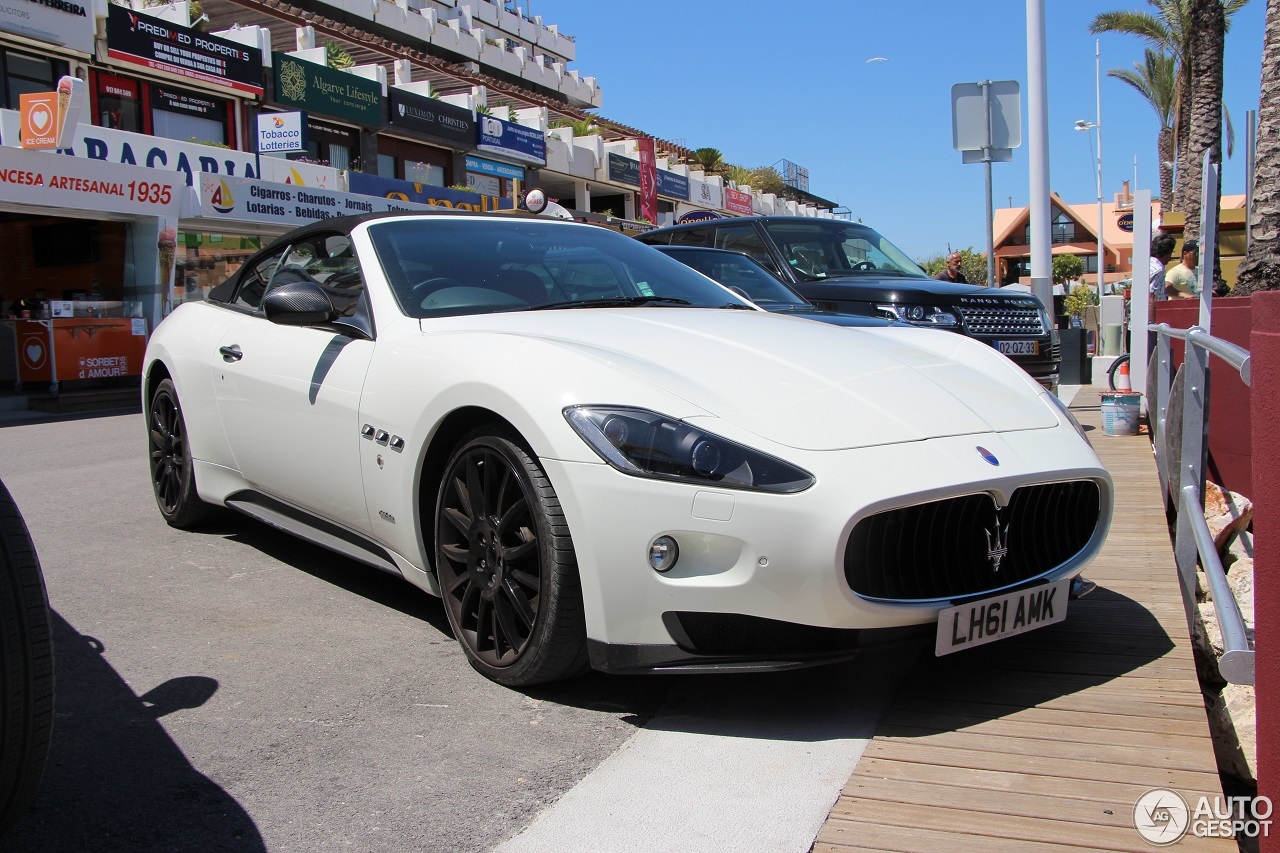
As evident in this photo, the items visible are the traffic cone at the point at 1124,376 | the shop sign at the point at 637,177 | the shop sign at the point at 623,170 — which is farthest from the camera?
the shop sign at the point at 637,177

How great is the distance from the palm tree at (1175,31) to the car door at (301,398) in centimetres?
2682

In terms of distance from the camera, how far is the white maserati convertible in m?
2.68

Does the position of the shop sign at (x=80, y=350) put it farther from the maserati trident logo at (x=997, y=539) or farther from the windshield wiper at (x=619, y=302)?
the maserati trident logo at (x=997, y=539)

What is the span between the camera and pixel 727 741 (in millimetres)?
2799

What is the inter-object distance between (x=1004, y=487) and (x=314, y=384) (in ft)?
7.81

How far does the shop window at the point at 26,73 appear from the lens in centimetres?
2052

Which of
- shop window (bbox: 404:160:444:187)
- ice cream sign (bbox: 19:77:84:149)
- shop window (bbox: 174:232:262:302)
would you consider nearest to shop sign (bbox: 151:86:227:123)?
shop window (bbox: 404:160:444:187)

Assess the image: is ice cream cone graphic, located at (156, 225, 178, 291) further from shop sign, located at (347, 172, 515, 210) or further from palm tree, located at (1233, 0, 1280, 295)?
palm tree, located at (1233, 0, 1280, 295)

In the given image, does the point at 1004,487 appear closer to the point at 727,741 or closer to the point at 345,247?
the point at 727,741

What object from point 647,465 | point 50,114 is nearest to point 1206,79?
point 50,114

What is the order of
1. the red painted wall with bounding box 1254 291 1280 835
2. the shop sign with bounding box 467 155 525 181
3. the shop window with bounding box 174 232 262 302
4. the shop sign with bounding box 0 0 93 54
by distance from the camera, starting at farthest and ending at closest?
the shop sign with bounding box 467 155 525 181, the shop sign with bounding box 0 0 93 54, the shop window with bounding box 174 232 262 302, the red painted wall with bounding box 1254 291 1280 835

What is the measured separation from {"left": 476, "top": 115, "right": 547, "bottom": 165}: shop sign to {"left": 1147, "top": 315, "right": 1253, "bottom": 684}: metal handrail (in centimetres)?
2908

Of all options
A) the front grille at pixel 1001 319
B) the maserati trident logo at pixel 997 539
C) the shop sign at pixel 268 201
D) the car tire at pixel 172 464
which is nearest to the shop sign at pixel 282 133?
the shop sign at pixel 268 201

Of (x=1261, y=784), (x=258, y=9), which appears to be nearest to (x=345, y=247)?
(x=1261, y=784)
